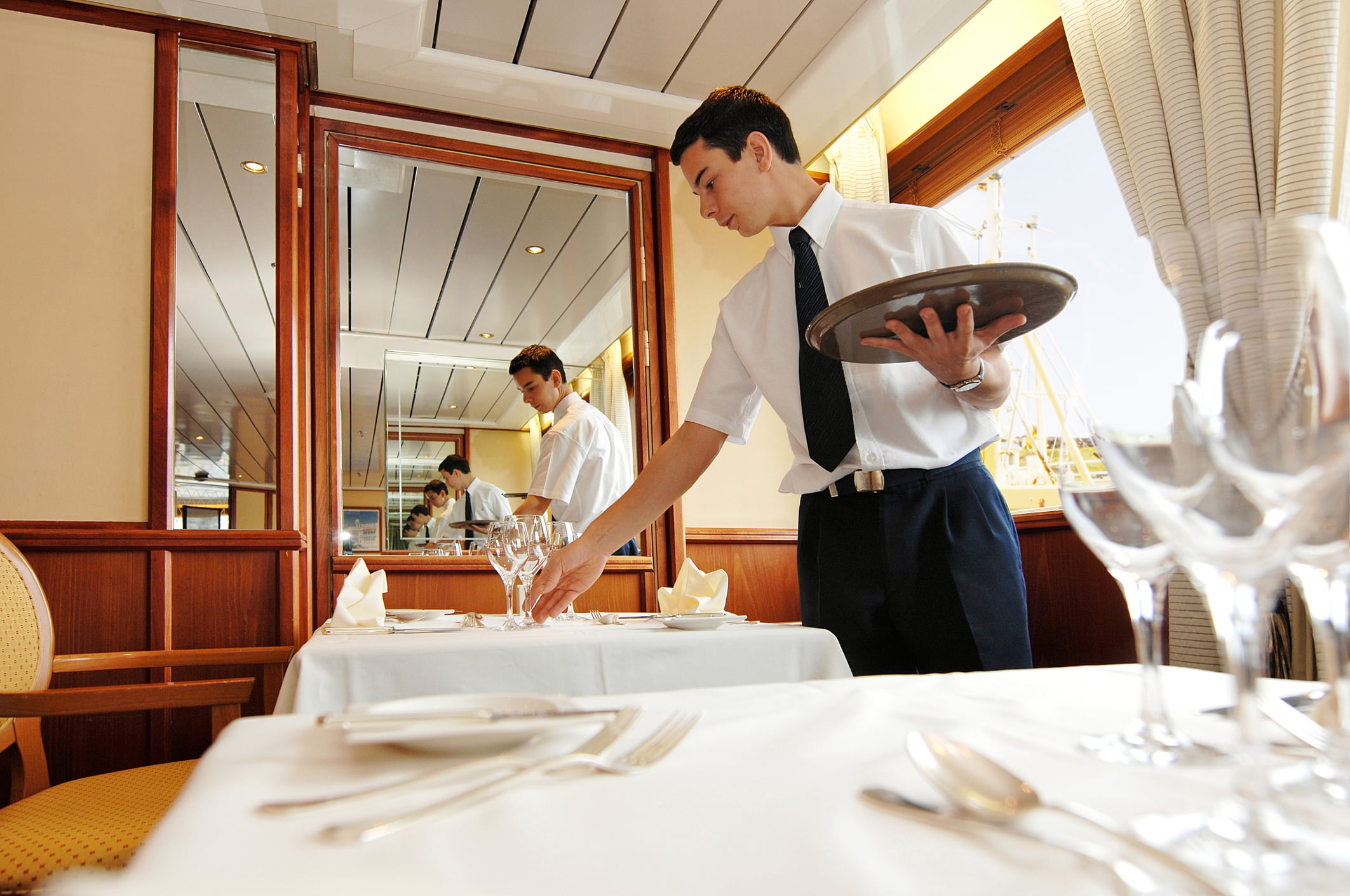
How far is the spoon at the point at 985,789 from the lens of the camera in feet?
0.97

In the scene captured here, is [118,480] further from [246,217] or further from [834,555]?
[834,555]

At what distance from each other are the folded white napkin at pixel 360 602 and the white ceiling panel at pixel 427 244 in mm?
1505

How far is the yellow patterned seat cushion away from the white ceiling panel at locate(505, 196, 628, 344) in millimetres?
1975

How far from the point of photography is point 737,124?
1826mm

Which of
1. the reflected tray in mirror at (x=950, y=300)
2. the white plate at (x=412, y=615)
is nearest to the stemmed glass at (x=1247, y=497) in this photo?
the reflected tray in mirror at (x=950, y=300)

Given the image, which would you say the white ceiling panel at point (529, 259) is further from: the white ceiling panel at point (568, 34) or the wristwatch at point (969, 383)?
the wristwatch at point (969, 383)

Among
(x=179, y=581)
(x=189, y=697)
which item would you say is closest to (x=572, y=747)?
(x=189, y=697)

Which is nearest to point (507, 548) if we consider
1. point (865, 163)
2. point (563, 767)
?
point (563, 767)

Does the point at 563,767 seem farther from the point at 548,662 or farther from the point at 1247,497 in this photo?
the point at 548,662

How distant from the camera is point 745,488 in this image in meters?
3.31

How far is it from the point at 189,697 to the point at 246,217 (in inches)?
70.0

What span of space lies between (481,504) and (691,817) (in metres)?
2.68

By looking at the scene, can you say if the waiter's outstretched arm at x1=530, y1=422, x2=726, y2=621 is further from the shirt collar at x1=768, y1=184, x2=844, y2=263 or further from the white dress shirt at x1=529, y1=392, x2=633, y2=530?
the white dress shirt at x1=529, y1=392, x2=633, y2=530

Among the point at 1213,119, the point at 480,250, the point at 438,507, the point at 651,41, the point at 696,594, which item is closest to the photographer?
the point at 696,594
